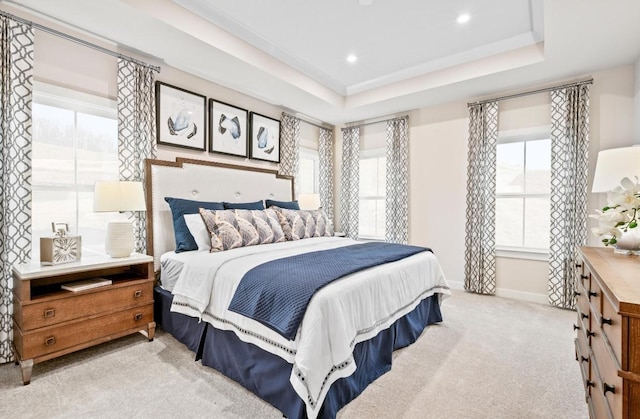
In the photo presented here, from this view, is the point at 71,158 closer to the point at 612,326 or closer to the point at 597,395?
the point at 612,326

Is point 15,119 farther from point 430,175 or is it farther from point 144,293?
point 430,175

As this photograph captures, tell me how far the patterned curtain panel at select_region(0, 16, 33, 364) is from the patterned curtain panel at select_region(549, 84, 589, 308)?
5.00 metres

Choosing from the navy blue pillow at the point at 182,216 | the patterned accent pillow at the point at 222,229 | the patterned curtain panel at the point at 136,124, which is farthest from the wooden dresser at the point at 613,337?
the patterned curtain panel at the point at 136,124

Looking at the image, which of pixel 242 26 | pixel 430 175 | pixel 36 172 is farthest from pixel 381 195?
pixel 36 172

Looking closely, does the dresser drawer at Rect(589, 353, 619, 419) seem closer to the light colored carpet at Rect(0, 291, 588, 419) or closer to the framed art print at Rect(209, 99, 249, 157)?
the light colored carpet at Rect(0, 291, 588, 419)

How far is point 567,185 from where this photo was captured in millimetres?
3432

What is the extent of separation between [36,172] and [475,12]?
393 centimetres

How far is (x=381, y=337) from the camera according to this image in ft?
7.05

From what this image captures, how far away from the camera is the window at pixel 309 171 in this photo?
5.14 metres

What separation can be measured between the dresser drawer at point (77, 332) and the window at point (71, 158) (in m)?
0.77

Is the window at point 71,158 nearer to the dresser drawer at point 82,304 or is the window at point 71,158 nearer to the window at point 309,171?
the dresser drawer at point 82,304

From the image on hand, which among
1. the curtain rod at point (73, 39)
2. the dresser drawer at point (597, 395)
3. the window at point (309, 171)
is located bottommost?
the dresser drawer at point (597, 395)

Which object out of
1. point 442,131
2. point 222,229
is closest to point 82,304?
point 222,229

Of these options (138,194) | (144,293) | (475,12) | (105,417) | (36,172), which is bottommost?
(105,417)
